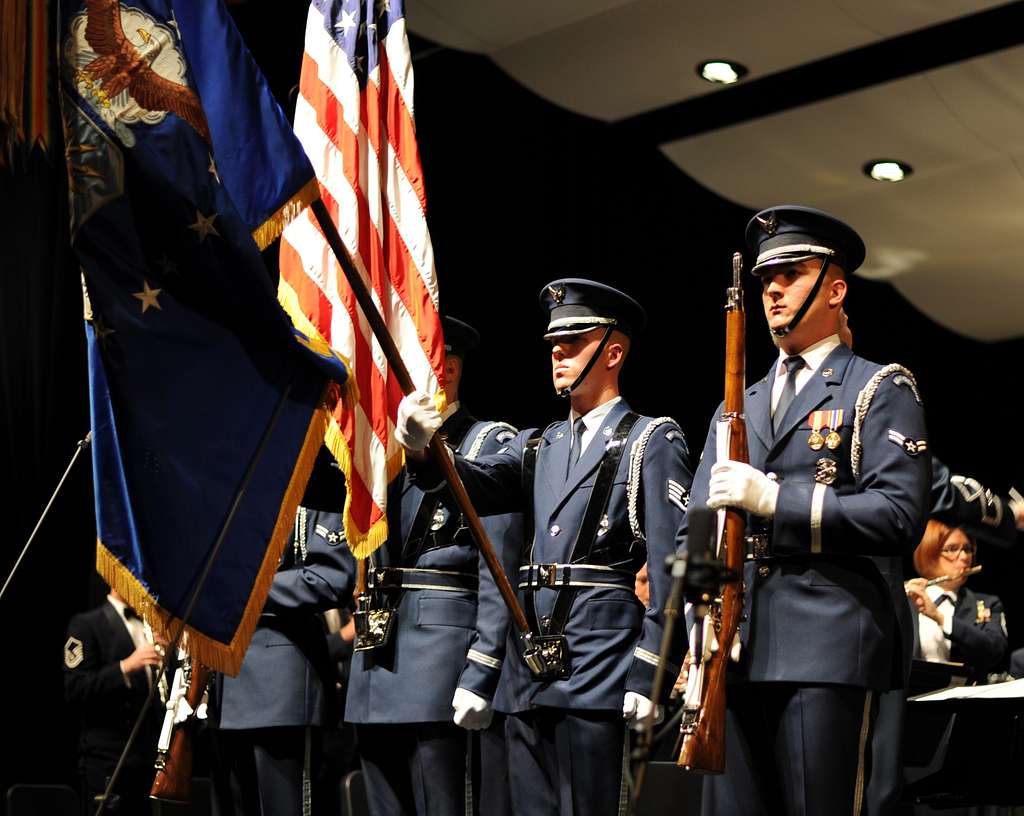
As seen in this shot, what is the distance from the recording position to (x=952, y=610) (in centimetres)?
682

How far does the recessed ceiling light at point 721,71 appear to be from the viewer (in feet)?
23.5

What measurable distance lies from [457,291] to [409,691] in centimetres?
398

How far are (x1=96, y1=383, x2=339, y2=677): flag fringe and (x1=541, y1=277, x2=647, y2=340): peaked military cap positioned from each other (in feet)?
3.16

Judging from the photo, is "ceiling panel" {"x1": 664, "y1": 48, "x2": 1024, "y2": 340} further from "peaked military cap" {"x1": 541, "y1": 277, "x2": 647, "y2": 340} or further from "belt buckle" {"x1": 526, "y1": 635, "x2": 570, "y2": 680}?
"belt buckle" {"x1": 526, "y1": 635, "x2": 570, "y2": 680}

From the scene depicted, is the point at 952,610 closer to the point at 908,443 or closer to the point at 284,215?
the point at 908,443

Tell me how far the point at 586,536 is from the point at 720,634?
2.84 ft

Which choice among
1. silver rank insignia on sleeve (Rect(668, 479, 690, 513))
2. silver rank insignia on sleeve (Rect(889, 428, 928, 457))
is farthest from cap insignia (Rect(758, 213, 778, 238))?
silver rank insignia on sleeve (Rect(668, 479, 690, 513))

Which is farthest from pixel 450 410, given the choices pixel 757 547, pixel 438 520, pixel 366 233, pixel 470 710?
pixel 757 547

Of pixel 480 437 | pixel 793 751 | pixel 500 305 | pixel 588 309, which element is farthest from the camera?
pixel 500 305

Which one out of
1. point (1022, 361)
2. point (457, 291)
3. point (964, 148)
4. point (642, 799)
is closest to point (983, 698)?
point (642, 799)

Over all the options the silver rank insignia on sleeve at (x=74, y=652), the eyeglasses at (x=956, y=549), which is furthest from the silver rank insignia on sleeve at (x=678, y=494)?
the silver rank insignia on sleeve at (x=74, y=652)

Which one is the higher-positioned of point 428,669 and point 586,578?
point 586,578

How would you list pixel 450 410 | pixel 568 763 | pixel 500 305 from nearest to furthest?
pixel 568 763 < pixel 450 410 < pixel 500 305

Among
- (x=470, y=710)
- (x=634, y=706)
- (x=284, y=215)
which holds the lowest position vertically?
(x=470, y=710)
